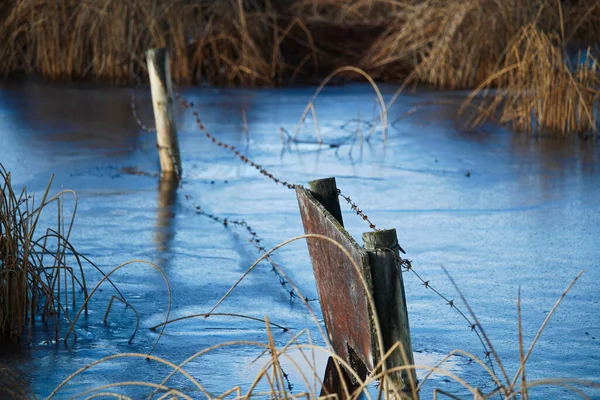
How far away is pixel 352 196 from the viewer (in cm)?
719

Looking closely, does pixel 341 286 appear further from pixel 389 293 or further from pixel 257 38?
pixel 257 38

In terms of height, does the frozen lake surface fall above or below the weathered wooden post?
below

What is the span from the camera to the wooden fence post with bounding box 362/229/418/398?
122 inches

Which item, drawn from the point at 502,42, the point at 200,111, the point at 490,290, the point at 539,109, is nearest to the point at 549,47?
the point at 539,109

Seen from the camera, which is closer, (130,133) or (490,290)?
(490,290)

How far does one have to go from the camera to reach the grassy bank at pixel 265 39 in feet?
39.9

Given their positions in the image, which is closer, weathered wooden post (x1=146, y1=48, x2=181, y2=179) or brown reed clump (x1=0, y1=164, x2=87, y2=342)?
brown reed clump (x1=0, y1=164, x2=87, y2=342)

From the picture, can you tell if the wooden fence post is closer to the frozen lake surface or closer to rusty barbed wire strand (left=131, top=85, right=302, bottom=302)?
the frozen lake surface

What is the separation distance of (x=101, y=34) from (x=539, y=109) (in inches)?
246

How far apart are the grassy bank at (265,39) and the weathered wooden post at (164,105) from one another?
197 inches

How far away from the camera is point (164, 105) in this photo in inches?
298

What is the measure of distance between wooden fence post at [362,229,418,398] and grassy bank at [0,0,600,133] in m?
8.49

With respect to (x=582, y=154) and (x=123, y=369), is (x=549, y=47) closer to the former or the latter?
(x=582, y=154)

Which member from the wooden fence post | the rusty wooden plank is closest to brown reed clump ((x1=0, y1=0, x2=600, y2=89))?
the rusty wooden plank
